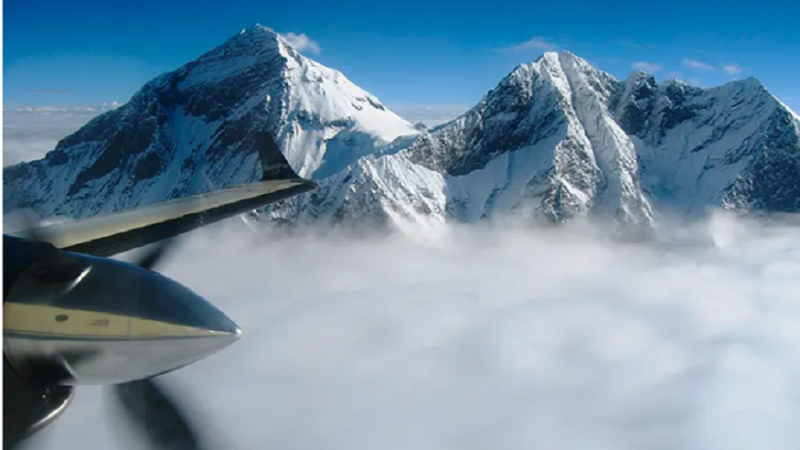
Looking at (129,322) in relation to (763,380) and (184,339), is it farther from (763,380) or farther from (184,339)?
(763,380)

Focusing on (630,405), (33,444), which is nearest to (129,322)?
(33,444)

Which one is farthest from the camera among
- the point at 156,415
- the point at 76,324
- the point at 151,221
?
the point at 151,221

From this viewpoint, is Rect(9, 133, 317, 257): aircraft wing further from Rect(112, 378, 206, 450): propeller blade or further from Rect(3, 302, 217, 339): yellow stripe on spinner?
Rect(112, 378, 206, 450): propeller blade

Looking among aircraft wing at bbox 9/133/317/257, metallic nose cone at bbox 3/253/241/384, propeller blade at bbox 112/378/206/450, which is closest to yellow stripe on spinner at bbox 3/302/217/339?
metallic nose cone at bbox 3/253/241/384

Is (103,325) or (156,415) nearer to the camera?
(103,325)

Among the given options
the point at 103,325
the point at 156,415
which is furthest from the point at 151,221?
the point at 103,325

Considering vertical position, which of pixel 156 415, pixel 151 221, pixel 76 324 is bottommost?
pixel 156 415

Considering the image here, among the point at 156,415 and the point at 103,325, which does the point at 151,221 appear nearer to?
the point at 156,415
